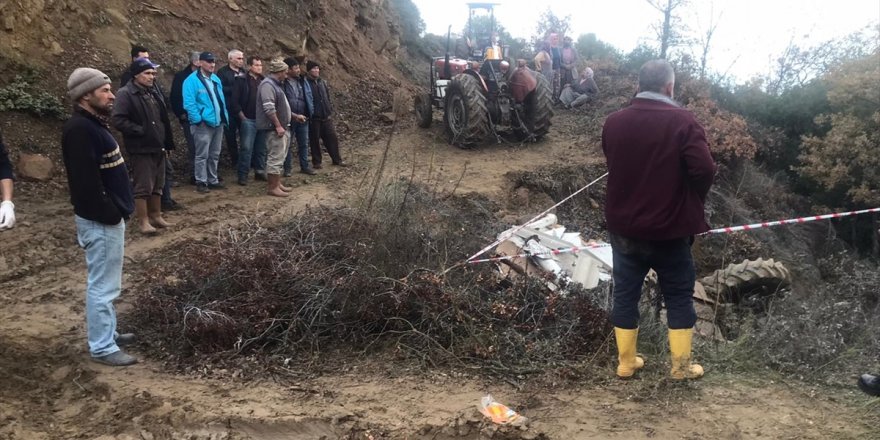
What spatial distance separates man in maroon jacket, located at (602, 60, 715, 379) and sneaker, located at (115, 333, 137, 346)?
308 cm

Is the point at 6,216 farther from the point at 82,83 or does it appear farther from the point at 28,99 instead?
the point at 28,99

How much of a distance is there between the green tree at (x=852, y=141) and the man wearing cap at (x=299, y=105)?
10.3m

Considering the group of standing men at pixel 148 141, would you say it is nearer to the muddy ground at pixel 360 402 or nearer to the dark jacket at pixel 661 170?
the muddy ground at pixel 360 402

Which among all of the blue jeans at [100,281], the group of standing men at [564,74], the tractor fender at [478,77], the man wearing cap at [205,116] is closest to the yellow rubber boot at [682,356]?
the blue jeans at [100,281]

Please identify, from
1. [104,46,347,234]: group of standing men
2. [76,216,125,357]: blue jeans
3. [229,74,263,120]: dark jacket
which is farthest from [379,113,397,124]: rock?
[76,216,125,357]: blue jeans

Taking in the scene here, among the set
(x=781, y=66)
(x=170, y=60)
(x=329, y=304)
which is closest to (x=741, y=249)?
(x=329, y=304)

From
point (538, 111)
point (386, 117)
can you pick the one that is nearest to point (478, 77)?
point (538, 111)

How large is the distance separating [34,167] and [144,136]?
2.04 m

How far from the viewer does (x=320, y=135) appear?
8.82m

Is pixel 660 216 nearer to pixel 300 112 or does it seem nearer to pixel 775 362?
pixel 775 362

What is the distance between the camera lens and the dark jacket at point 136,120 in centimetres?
538

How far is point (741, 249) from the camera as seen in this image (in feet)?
29.2

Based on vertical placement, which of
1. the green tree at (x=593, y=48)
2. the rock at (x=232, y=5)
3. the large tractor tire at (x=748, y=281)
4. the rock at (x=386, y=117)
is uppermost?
the green tree at (x=593, y=48)

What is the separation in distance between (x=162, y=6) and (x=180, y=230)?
513 centimetres
